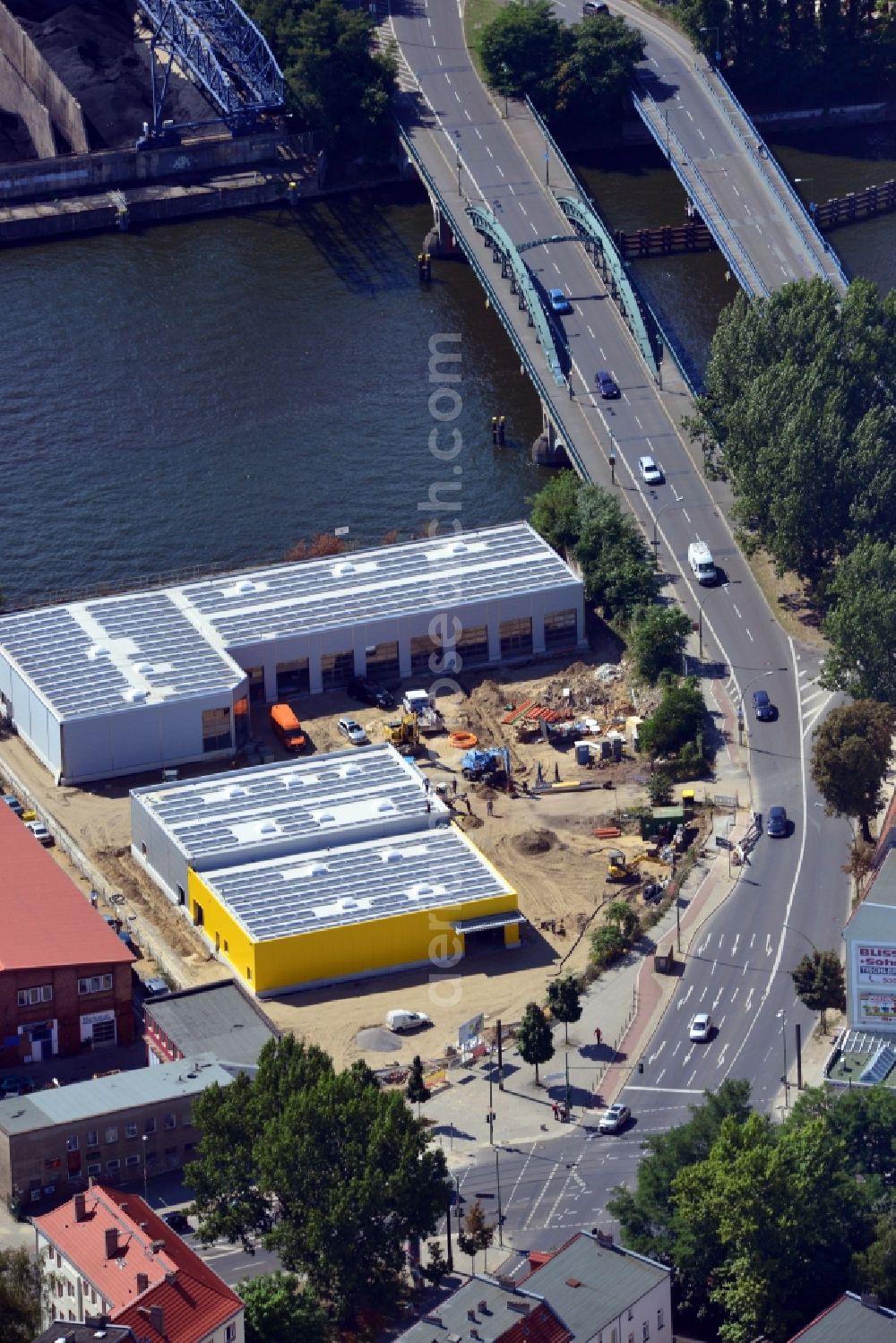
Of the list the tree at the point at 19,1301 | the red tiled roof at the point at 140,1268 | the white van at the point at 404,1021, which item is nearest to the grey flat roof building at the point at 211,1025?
the white van at the point at 404,1021

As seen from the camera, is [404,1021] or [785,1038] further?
[404,1021]

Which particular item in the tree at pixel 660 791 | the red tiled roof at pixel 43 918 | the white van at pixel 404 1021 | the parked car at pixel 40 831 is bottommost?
the white van at pixel 404 1021

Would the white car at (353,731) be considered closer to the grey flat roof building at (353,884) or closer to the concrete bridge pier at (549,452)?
the grey flat roof building at (353,884)

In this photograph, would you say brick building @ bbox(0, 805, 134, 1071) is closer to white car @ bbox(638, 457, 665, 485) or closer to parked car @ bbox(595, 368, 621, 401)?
white car @ bbox(638, 457, 665, 485)

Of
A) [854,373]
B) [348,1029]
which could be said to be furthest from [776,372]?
[348,1029]

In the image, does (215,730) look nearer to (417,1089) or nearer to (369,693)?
(369,693)

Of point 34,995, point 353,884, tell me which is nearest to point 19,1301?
point 34,995
